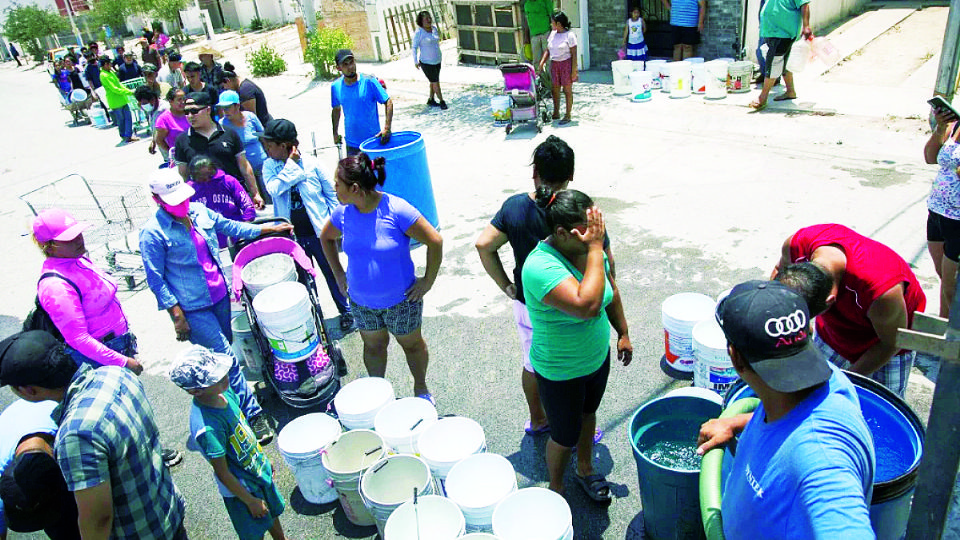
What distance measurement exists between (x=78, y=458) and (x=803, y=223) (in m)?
6.39

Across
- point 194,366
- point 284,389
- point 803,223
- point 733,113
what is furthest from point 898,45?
point 194,366

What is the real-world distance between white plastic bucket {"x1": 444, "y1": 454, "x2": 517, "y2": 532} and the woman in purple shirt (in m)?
3.11

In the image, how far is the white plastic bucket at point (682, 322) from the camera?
444 centimetres

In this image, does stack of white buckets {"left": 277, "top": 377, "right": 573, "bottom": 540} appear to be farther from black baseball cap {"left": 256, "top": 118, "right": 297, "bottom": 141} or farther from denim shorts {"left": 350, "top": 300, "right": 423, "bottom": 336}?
black baseball cap {"left": 256, "top": 118, "right": 297, "bottom": 141}

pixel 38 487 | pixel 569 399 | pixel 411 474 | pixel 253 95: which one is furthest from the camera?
pixel 253 95

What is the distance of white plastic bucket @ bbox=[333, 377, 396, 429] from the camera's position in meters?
3.98

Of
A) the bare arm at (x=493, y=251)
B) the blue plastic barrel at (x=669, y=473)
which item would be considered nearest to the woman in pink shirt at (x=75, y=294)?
the bare arm at (x=493, y=251)

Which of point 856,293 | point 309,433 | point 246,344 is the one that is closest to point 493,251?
point 309,433

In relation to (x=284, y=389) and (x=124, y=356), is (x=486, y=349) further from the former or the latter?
(x=124, y=356)

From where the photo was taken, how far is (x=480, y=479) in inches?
134

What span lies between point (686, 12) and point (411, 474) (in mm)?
10410

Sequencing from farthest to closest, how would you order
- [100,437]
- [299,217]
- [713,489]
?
[299,217], [100,437], [713,489]

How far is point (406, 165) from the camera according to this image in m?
6.71

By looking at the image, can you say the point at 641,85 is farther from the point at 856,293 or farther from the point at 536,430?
the point at 856,293
